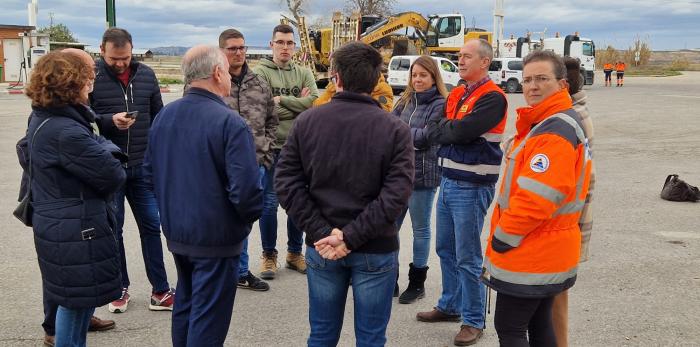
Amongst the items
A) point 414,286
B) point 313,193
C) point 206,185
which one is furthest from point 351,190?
point 414,286

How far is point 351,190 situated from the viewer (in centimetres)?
270

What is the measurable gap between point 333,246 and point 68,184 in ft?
4.68

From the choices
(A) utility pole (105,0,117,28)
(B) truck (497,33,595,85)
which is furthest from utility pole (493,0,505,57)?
(A) utility pole (105,0,117,28)

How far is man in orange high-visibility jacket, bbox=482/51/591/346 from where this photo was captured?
8.59 ft

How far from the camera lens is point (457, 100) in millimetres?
4062

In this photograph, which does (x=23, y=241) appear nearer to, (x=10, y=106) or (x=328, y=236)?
(x=328, y=236)

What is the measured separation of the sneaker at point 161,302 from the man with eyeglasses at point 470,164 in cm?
208

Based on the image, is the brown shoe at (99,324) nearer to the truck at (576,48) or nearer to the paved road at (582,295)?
the paved road at (582,295)

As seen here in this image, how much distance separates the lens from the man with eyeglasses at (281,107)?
17.0 ft

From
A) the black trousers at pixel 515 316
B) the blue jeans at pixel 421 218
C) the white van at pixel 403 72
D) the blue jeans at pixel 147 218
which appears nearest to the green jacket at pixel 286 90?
the blue jeans at pixel 147 218

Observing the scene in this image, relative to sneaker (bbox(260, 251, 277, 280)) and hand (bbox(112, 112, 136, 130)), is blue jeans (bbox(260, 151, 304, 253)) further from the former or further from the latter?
hand (bbox(112, 112, 136, 130))

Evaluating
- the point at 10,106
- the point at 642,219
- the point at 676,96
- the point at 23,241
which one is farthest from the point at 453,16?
the point at 23,241

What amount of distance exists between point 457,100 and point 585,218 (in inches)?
47.9

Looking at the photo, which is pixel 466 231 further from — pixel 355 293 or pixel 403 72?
pixel 403 72
